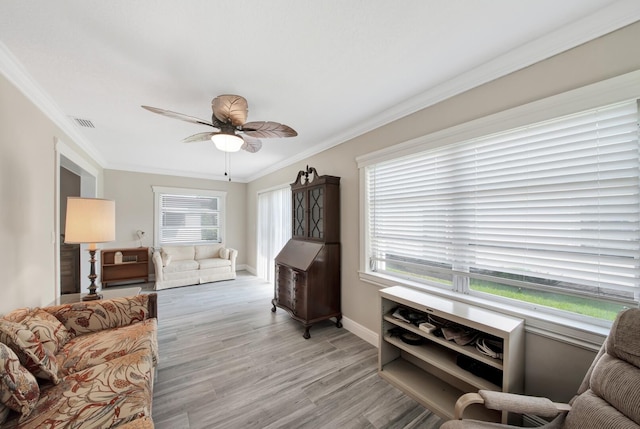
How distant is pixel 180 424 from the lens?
65.2 inches

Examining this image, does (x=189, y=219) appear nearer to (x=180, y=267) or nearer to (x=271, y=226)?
(x=180, y=267)

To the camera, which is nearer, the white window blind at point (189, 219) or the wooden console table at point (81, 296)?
the wooden console table at point (81, 296)

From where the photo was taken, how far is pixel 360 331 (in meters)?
2.89

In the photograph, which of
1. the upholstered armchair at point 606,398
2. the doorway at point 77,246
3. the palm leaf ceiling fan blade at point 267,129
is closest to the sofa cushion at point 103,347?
the palm leaf ceiling fan blade at point 267,129

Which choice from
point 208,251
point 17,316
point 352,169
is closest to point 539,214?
point 352,169

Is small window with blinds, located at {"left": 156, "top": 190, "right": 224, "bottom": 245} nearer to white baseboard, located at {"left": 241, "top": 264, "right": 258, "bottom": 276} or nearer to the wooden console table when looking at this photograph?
white baseboard, located at {"left": 241, "top": 264, "right": 258, "bottom": 276}

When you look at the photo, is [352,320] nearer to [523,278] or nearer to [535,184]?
[523,278]

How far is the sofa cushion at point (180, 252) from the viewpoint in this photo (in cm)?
538

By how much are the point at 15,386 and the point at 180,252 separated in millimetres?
4777

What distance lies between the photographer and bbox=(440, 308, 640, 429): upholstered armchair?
0.97 metres

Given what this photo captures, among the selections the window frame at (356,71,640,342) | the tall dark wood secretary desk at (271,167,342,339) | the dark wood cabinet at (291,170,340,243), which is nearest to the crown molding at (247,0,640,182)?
the window frame at (356,71,640,342)

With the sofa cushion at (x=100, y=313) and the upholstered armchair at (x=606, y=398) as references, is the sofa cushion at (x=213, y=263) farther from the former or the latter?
the upholstered armchair at (x=606, y=398)

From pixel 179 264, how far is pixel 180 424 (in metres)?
3.99

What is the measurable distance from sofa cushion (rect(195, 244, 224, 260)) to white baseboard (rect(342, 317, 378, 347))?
410 centimetres
